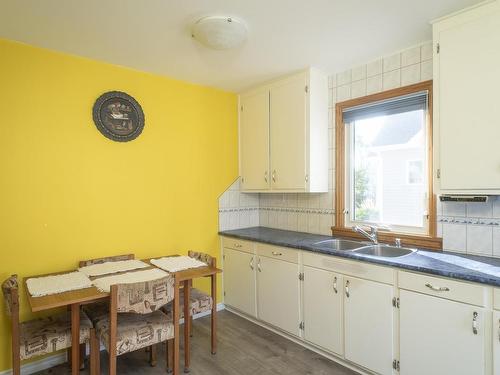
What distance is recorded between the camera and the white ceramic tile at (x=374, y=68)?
8.70ft

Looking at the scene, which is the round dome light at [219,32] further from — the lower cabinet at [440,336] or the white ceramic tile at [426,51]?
the lower cabinet at [440,336]

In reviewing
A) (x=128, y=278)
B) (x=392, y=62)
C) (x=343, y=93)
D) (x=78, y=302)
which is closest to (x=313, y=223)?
(x=343, y=93)

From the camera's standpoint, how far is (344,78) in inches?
115

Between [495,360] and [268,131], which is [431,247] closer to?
[495,360]

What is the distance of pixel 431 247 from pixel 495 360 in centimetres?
86

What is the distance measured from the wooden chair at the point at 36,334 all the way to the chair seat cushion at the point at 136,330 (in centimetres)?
11

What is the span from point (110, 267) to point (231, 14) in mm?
2006

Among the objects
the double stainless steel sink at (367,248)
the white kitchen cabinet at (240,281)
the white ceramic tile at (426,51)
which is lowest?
the white kitchen cabinet at (240,281)

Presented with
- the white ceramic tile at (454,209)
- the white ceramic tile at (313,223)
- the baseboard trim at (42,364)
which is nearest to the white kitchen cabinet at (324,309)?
the white ceramic tile at (313,223)

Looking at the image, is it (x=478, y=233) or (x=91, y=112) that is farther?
(x=91, y=112)

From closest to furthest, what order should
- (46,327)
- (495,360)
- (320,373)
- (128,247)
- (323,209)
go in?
1. (495,360)
2. (46,327)
3. (320,373)
4. (128,247)
5. (323,209)

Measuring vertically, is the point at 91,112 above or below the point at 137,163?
above

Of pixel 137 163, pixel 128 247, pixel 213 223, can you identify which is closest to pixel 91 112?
pixel 137 163

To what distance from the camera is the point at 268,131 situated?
3.26m
